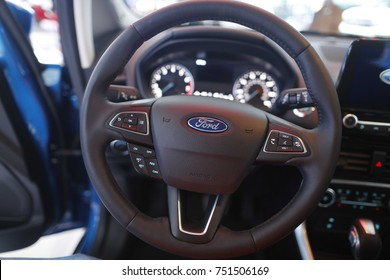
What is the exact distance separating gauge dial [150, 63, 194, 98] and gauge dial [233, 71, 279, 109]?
0.17 m

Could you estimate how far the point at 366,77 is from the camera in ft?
3.28

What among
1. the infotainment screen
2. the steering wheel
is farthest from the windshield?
the steering wheel

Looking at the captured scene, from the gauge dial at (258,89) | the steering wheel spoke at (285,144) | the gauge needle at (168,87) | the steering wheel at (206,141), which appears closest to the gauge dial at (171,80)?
the gauge needle at (168,87)

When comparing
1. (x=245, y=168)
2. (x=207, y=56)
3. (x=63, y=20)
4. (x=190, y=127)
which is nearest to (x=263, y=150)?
(x=245, y=168)

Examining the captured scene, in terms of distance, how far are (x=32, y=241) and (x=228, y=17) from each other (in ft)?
3.30

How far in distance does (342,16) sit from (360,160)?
57 cm

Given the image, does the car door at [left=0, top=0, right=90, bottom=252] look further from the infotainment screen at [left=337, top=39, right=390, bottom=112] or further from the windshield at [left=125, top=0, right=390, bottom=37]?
the infotainment screen at [left=337, top=39, right=390, bottom=112]

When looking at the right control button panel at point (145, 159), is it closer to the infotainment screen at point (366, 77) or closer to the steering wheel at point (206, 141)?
the steering wheel at point (206, 141)

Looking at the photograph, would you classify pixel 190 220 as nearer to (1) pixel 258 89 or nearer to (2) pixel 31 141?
(1) pixel 258 89

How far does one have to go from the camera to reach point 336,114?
2.39 feet

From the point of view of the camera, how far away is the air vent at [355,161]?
43.9 inches

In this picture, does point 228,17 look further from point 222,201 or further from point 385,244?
point 385,244

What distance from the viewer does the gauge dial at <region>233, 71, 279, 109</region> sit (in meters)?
1.17

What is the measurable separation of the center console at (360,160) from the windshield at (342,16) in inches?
16.9
